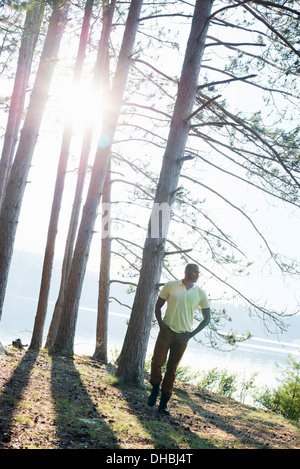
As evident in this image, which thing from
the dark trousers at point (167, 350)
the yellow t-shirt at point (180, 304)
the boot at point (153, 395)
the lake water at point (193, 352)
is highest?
the yellow t-shirt at point (180, 304)

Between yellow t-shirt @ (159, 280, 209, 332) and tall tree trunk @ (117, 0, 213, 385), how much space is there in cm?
167

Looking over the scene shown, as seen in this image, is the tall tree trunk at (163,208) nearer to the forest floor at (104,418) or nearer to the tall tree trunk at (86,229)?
the forest floor at (104,418)

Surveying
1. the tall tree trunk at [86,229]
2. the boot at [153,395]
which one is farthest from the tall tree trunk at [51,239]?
the boot at [153,395]

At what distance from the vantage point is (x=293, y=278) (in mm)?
9055

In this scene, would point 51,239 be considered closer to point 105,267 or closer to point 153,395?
point 105,267

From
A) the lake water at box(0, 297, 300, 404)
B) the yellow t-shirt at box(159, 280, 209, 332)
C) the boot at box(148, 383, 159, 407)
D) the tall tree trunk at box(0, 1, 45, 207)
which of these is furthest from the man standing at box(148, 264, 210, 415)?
the tall tree trunk at box(0, 1, 45, 207)

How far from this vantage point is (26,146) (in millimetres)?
9117

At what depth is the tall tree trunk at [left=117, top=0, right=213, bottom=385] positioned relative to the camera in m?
7.20

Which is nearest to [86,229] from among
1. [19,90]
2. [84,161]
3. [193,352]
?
[84,161]

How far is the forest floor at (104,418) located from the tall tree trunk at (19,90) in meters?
5.09

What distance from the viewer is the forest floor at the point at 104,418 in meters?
4.13

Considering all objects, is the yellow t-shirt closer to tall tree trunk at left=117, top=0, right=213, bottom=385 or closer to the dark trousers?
the dark trousers
